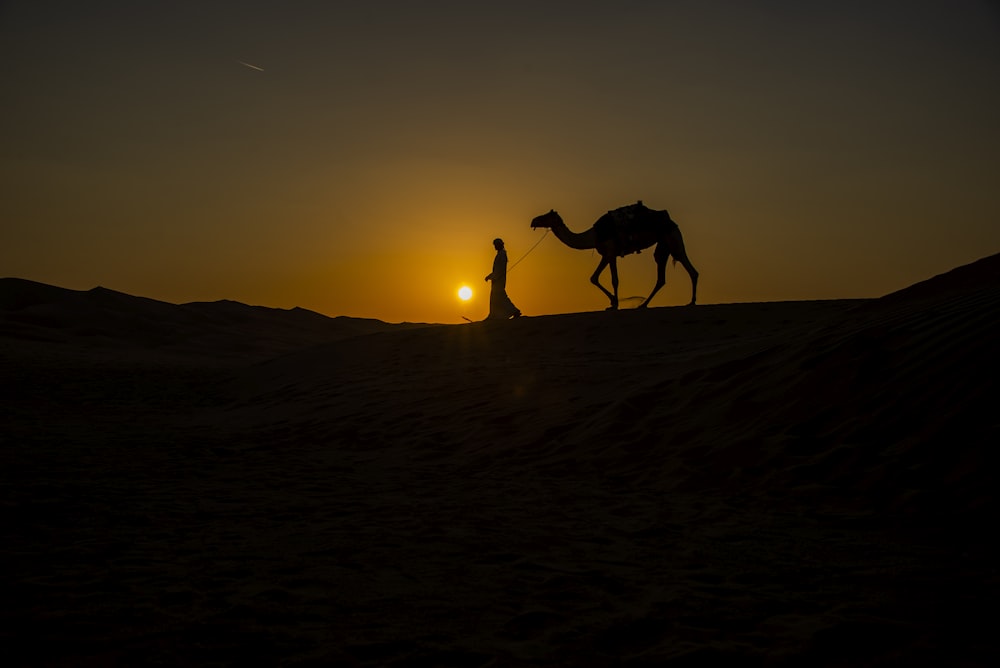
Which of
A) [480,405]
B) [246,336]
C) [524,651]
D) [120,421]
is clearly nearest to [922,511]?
[524,651]

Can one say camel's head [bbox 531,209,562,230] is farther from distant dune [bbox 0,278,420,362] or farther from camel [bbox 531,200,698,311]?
distant dune [bbox 0,278,420,362]

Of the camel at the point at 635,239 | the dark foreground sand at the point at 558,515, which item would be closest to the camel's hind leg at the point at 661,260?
the camel at the point at 635,239

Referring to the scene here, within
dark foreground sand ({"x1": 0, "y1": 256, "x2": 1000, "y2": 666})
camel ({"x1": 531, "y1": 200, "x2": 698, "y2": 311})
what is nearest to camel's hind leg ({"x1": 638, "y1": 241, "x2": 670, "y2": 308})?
camel ({"x1": 531, "y1": 200, "x2": 698, "y2": 311})

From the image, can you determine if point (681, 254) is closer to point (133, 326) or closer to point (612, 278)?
point (612, 278)

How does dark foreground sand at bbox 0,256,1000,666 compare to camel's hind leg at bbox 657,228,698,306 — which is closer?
dark foreground sand at bbox 0,256,1000,666

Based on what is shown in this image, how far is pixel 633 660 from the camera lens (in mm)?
2314

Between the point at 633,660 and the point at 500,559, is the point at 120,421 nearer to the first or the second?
the point at 500,559

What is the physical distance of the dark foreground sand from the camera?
8.13 feet

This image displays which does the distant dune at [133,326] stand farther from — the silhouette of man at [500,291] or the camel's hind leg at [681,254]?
the camel's hind leg at [681,254]

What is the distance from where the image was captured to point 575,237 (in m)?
18.1

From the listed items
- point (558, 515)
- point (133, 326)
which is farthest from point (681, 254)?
point (133, 326)

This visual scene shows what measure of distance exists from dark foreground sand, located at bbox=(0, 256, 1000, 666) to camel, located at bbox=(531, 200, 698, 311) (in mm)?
6989

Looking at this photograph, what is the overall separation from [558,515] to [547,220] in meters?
14.3

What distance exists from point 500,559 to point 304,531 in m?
1.13
